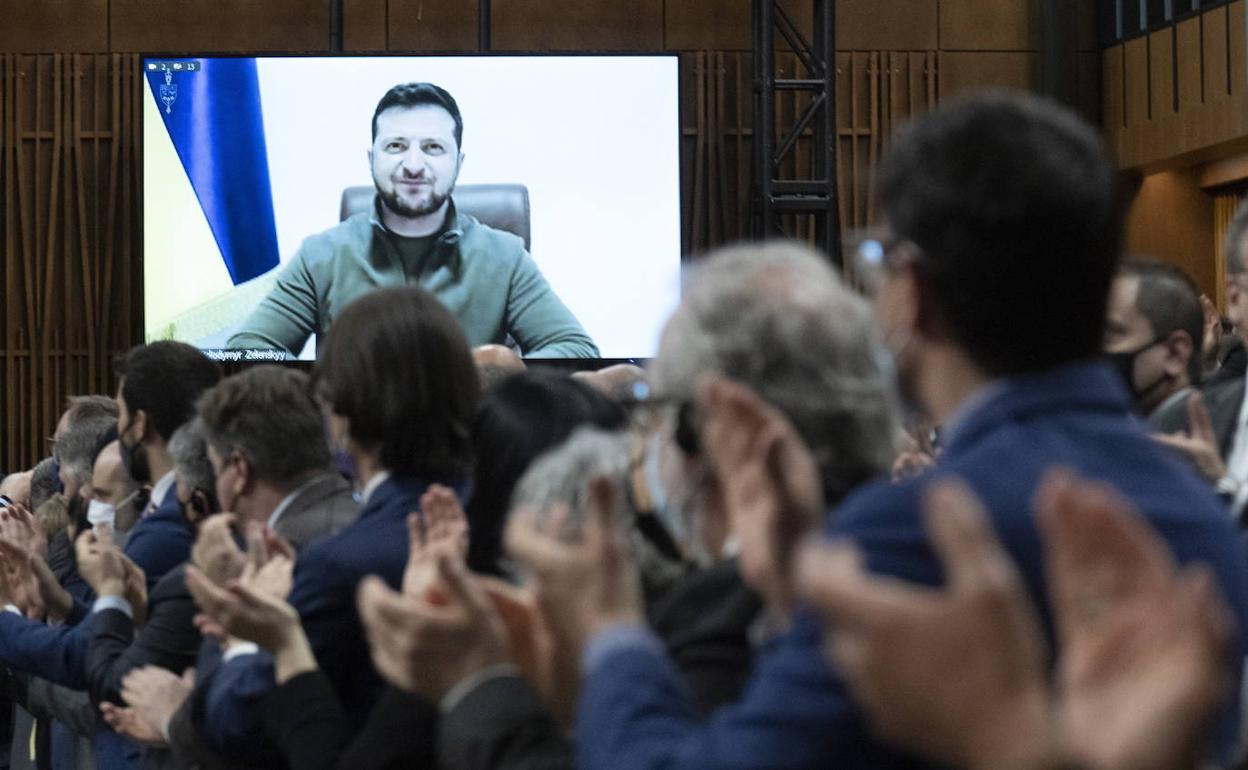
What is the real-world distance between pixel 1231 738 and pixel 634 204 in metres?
8.15

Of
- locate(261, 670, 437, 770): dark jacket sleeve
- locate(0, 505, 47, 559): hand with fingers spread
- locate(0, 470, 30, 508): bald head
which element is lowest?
locate(0, 470, 30, 508): bald head

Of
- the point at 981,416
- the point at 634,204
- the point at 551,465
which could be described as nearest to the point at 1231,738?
the point at 981,416

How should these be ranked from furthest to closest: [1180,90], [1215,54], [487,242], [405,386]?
[1180,90]
[1215,54]
[487,242]
[405,386]

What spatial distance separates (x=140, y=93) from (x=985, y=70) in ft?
16.6

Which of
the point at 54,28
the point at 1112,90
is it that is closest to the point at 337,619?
the point at 54,28

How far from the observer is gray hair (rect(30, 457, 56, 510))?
565cm

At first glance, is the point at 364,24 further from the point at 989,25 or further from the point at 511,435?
the point at 511,435

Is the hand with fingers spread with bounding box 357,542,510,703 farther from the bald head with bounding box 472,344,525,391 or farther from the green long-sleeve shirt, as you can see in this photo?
the green long-sleeve shirt

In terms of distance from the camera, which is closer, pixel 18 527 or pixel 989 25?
pixel 18 527

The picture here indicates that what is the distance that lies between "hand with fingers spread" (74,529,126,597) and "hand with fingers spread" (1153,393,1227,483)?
1.83 meters

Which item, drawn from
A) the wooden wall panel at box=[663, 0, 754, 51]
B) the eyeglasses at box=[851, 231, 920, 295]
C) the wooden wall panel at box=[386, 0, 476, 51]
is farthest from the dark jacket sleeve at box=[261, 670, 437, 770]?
the wooden wall panel at box=[663, 0, 754, 51]

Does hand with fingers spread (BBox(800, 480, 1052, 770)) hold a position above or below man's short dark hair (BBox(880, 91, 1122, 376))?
below

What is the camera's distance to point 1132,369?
325cm

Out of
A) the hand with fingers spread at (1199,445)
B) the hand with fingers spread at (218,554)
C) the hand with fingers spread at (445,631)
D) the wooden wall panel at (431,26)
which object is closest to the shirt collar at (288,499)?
the hand with fingers spread at (218,554)
